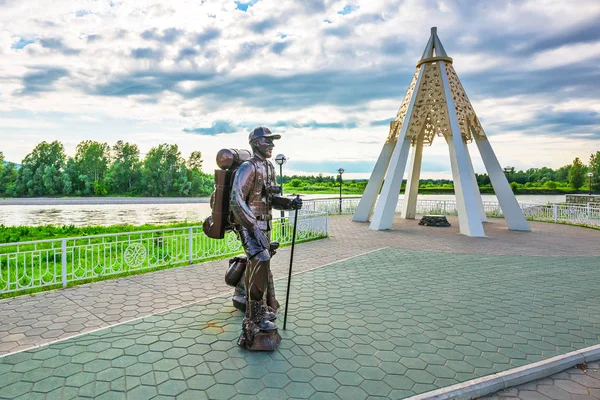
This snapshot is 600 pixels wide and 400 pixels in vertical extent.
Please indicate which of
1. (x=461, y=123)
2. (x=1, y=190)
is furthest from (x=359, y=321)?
(x=1, y=190)

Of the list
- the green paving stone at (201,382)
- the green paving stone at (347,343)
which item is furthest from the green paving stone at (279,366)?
the green paving stone at (201,382)

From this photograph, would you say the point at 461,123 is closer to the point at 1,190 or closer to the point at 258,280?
the point at 258,280

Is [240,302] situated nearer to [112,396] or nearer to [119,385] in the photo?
[119,385]

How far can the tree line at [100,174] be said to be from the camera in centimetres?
3428

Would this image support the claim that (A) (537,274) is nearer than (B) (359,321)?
No

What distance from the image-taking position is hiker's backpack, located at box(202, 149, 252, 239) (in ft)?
12.8

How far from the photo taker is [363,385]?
9.46 ft

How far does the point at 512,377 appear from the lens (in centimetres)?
300

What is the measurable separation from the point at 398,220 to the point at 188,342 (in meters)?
13.6

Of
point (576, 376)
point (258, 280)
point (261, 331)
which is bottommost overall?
point (576, 376)

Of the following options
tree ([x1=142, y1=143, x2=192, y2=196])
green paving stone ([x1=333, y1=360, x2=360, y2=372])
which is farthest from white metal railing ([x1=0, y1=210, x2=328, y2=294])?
tree ([x1=142, y1=143, x2=192, y2=196])

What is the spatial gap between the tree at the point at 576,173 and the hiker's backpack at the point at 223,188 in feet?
181

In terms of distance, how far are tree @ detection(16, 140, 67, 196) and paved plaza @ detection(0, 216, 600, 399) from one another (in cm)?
3631

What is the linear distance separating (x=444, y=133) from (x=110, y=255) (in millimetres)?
11858
